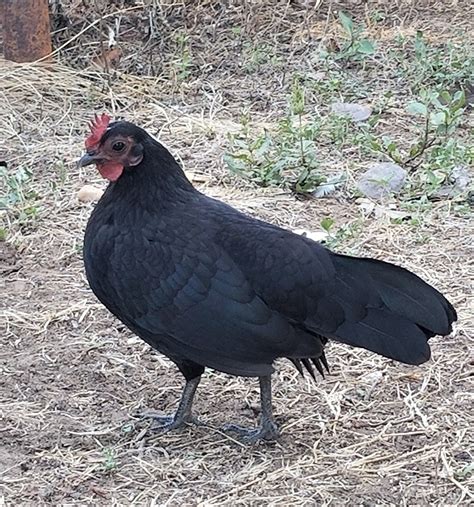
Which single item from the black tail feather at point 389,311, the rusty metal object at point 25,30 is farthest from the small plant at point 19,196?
Answer: the black tail feather at point 389,311

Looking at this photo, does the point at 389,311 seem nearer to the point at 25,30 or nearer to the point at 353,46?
the point at 353,46

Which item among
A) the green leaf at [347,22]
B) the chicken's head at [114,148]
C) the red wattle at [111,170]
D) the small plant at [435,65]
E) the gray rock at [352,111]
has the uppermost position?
the green leaf at [347,22]

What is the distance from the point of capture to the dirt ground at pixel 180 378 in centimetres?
348

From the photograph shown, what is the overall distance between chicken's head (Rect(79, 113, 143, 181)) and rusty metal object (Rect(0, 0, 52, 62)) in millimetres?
3596

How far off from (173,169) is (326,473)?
3.98ft

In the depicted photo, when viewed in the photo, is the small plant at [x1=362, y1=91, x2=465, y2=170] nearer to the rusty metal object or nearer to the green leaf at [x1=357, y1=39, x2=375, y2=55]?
the green leaf at [x1=357, y1=39, x2=375, y2=55]

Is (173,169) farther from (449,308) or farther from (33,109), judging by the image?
(33,109)

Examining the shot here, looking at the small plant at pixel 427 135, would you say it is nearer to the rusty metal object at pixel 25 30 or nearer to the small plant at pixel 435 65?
the small plant at pixel 435 65

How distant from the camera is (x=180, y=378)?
419cm

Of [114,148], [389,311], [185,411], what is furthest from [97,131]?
[389,311]

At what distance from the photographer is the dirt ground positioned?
11.4 feet

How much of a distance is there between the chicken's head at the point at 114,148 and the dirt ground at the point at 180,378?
95cm

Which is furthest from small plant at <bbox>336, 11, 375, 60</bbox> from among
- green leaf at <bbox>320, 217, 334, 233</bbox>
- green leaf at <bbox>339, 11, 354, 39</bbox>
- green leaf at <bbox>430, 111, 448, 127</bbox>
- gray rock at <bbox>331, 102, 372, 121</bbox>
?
green leaf at <bbox>320, 217, 334, 233</bbox>

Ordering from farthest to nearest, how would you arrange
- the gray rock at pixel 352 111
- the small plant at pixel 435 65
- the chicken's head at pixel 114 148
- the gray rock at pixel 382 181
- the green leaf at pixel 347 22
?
the green leaf at pixel 347 22 → the small plant at pixel 435 65 → the gray rock at pixel 352 111 → the gray rock at pixel 382 181 → the chicken's head at pixel 114 148
